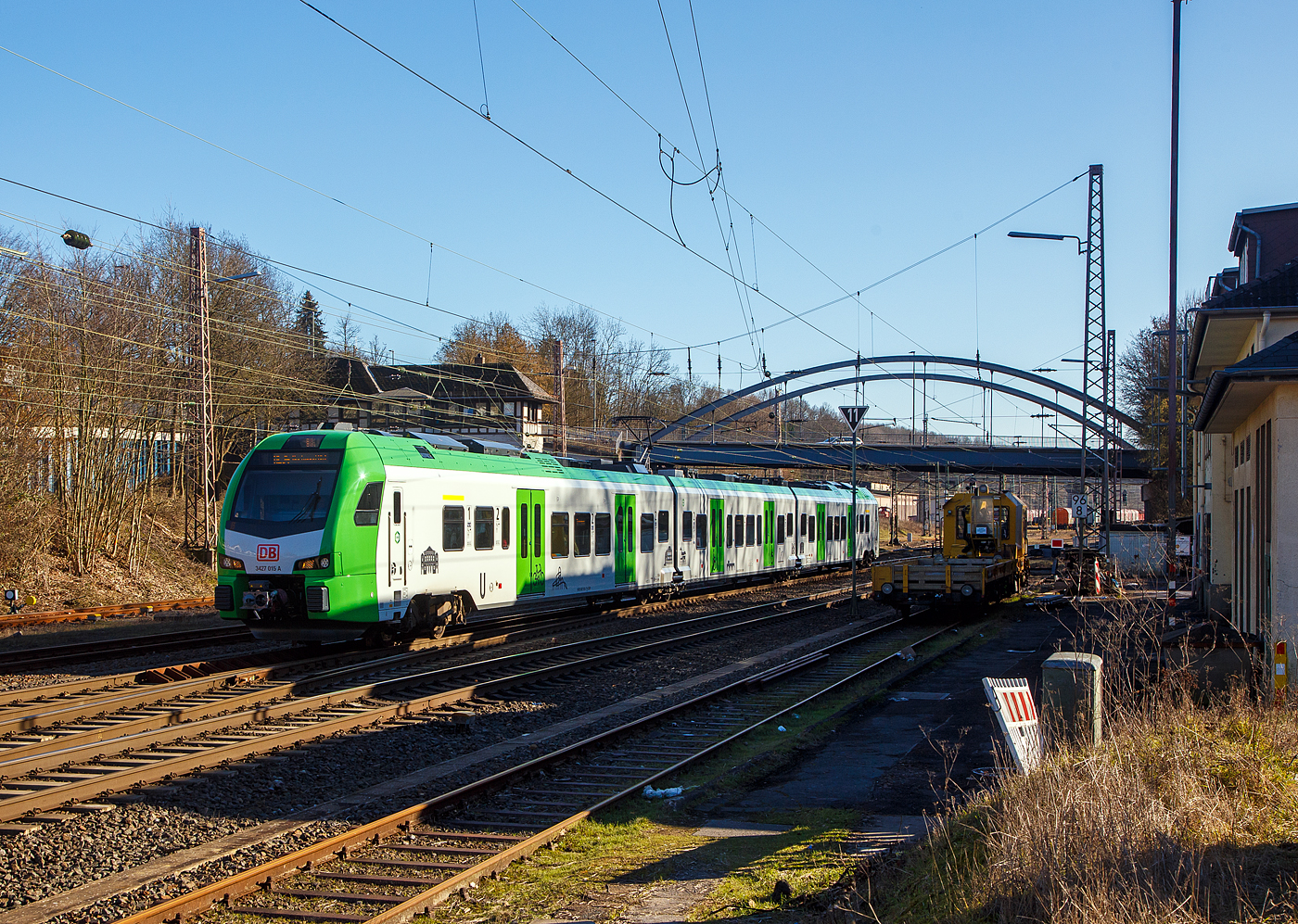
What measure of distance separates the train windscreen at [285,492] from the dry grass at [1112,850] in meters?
9.88

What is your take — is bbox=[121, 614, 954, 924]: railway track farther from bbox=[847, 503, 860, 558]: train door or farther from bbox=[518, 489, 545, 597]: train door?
bbox=[847, 503, 860, 558]: train door

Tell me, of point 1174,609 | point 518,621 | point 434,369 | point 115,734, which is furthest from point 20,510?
point 434,369

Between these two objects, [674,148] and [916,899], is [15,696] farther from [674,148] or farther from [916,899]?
[674,148]

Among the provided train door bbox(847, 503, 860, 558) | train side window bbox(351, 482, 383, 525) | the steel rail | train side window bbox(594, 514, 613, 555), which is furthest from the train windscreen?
train door bbox(847, 503, 860, 558)

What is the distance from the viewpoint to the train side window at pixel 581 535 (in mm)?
20703

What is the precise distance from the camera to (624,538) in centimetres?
2294

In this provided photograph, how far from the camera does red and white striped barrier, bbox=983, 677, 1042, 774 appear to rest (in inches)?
288

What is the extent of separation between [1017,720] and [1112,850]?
7.67ft

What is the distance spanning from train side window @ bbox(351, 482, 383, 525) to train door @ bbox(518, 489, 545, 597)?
13.4 ft

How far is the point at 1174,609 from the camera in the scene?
23406 millimetres

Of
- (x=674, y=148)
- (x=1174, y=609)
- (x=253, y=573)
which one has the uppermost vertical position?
(x=674, y=148)

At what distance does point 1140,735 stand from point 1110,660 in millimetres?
3398

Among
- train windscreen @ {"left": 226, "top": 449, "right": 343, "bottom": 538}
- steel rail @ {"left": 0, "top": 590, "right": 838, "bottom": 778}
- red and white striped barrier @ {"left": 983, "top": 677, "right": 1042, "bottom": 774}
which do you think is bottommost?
steel rail @ {"left": 0, "top": 590, "right": 838, "bottom": 778}

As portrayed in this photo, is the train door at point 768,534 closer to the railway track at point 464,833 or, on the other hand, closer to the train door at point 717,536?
the train door at point 717,536
